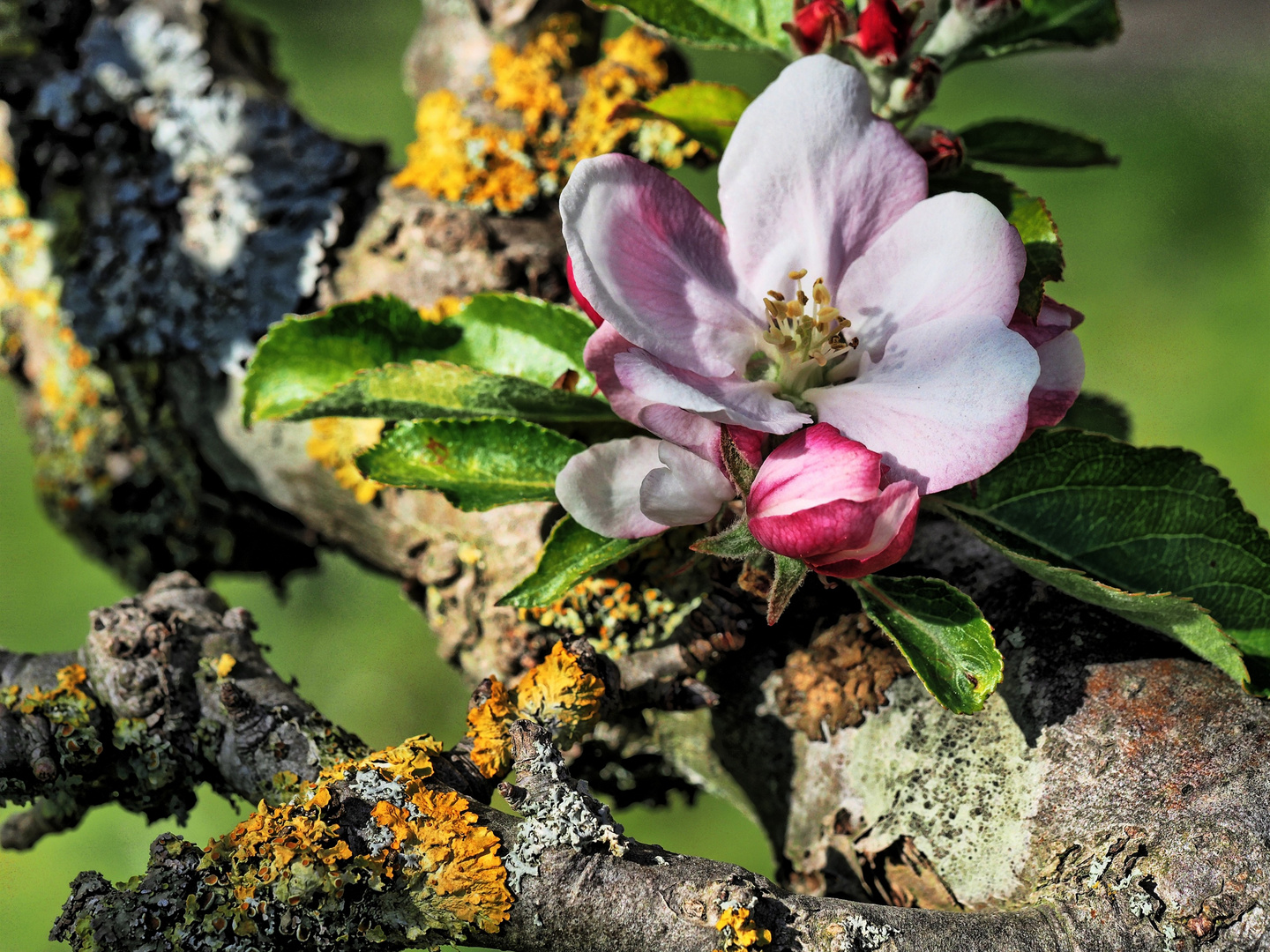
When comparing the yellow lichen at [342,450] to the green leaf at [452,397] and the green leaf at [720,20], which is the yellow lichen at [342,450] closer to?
the green leaf at [452,397]

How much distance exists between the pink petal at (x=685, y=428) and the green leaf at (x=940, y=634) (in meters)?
0.18

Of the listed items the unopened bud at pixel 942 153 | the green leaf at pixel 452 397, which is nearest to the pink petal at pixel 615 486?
the green leaf at pixel 452 397

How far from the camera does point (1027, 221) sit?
81 centimetres

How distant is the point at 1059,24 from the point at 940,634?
0.68 m

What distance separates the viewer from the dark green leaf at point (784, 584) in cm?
71

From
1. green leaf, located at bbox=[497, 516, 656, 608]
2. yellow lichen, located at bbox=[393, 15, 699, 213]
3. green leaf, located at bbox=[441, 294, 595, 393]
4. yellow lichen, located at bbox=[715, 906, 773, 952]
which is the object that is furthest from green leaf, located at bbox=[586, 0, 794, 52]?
yellow lichen, located at bbox=[715, 906, 773, 952]

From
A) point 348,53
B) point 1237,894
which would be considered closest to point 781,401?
point 1237,894

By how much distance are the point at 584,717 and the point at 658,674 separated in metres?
0.11

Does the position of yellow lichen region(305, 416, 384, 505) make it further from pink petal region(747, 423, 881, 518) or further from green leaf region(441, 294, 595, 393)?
pink petal region(747, 423, 881, 518)

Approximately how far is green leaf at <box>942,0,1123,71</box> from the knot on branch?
826 millimetres

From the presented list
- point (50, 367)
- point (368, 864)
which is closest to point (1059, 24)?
point (368, 864)

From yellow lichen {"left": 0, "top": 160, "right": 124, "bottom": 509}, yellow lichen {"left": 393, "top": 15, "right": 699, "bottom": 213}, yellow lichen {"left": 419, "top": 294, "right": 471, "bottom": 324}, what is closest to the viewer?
yellow lichen {"left": 419, "top": 294, "right": 471, "bottom": 324}

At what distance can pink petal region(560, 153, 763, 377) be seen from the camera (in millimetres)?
706

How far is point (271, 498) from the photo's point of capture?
1332mm
